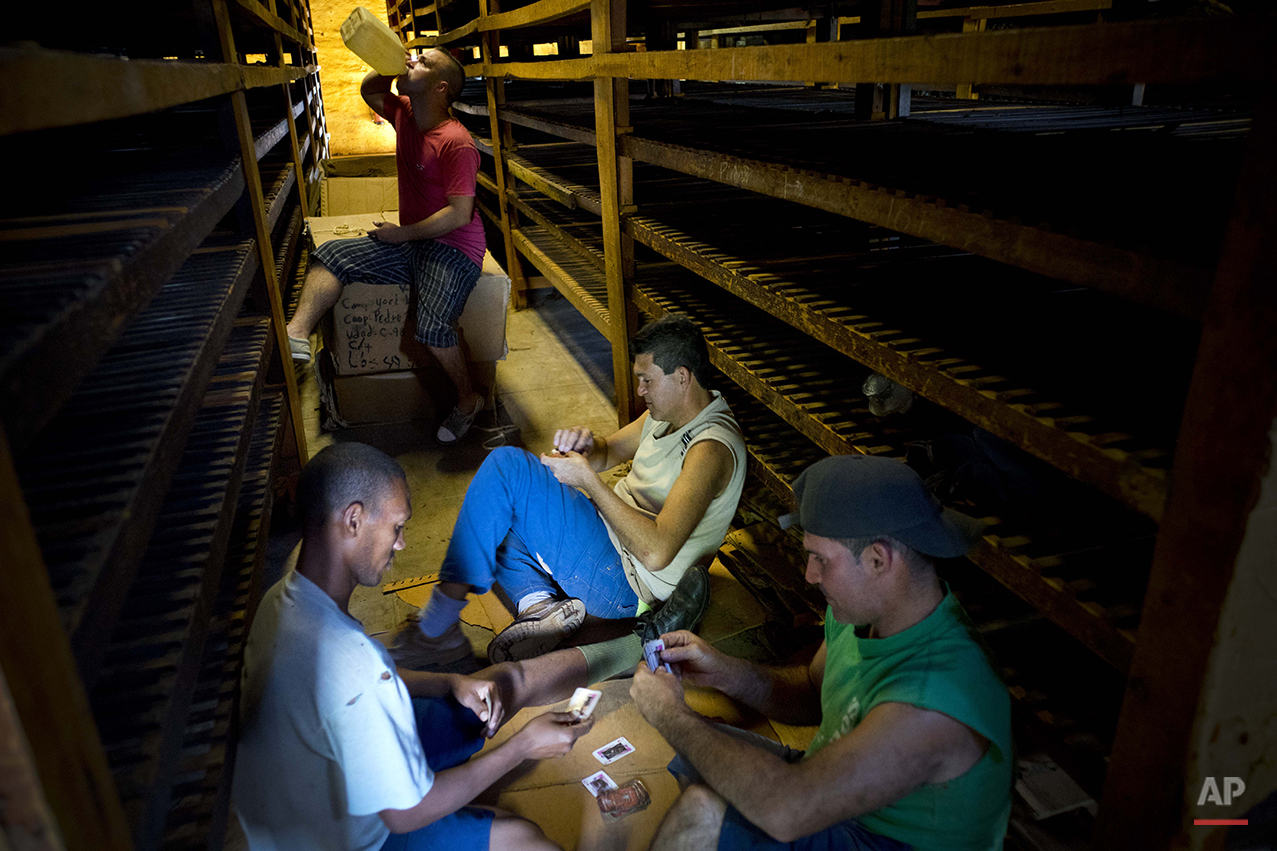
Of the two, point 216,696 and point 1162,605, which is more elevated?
point 1162,605

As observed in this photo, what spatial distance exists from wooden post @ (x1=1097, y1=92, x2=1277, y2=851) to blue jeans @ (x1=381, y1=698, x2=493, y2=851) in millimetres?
1373

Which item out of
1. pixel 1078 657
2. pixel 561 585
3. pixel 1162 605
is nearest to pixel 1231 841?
pixel 1078 657

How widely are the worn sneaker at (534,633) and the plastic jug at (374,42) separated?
11.1ft

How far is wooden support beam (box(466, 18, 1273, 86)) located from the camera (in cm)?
106

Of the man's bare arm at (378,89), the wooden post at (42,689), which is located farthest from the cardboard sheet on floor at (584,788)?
the man's bare arm at (378,89)

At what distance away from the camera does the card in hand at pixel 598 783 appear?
2.43 metres

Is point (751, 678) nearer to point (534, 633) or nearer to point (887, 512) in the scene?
point (887, 512)

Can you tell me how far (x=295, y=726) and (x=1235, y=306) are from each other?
5.70 feet

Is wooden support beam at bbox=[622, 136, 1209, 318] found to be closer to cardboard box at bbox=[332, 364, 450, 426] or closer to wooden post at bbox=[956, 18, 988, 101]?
cardboard box at bbox=[332, 364, 450, 426]

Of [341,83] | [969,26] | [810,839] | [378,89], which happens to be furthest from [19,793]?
[341,83]

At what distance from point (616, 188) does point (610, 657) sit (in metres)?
2.23

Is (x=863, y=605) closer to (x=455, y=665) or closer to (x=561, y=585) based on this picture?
(x=561, y=585)

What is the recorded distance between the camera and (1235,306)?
3.58 feet

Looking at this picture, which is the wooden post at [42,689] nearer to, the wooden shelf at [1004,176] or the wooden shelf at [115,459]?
the wooden shelf at [115,459]
